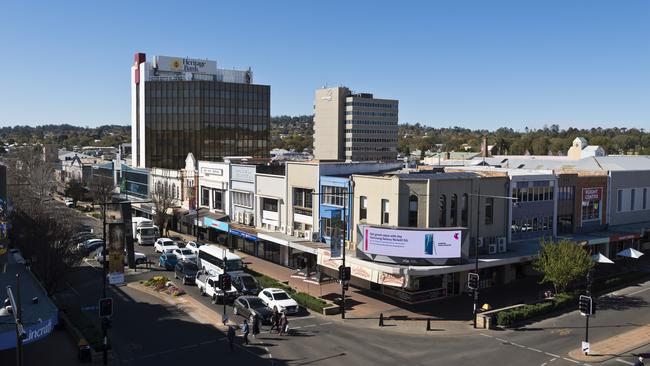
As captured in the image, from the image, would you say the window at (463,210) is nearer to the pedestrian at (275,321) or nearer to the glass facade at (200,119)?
the pedestrian at (275,321)

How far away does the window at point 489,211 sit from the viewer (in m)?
48.2

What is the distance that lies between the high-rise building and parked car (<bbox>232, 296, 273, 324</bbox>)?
76342 mm

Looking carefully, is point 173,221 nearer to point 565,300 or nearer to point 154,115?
point 154,115

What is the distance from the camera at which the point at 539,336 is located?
3594cm

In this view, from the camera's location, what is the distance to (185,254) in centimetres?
5819

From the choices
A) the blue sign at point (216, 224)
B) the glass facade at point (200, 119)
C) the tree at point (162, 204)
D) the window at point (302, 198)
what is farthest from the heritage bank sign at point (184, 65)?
the window at point (302, 198)

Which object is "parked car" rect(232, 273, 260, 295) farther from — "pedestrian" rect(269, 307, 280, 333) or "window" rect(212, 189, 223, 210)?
"window" rect(212, 189, 223, 210)

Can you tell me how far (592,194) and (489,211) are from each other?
16.0m

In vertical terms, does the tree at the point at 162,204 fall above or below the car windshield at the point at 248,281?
above

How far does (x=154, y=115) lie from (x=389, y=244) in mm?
83198

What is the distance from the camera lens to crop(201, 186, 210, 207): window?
73.1 metres

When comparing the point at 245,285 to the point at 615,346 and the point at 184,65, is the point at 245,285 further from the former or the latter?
the point at 184,65

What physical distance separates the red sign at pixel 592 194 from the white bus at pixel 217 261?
112ft

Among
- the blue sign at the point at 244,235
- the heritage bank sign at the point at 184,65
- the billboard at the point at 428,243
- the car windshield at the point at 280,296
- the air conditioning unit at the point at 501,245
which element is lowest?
the car windshield at the point at 280,296
